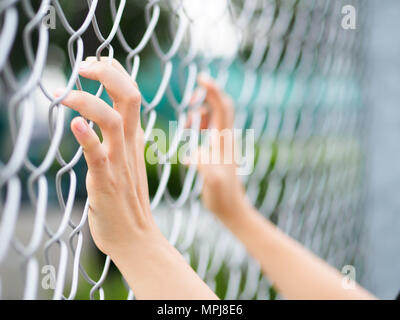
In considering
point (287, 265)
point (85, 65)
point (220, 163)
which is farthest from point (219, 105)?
point (85, 65)

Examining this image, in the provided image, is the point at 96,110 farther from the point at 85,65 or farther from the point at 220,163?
the point at 220,163

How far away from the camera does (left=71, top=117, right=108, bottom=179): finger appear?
44 cm

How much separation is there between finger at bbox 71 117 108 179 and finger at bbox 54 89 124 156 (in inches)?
0.8

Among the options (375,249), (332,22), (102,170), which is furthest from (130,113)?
(375,249)

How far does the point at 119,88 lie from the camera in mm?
518

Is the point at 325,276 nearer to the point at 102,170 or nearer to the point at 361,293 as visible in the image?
the point at 361,293

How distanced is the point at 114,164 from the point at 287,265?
501 mm

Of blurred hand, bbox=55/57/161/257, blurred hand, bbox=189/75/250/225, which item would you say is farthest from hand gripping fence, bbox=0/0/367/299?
blurred hand, bbox=55/57/161/257

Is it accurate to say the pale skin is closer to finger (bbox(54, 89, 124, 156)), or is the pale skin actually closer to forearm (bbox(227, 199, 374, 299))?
finger (bbox(54, 89, 124, 156))

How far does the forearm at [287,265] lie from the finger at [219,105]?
187 mm

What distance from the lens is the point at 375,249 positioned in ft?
5.47

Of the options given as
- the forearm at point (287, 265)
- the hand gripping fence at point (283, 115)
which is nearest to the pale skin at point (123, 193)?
the hand gripping fence at point (283, 115)

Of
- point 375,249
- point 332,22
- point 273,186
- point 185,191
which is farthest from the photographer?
point 375,249
